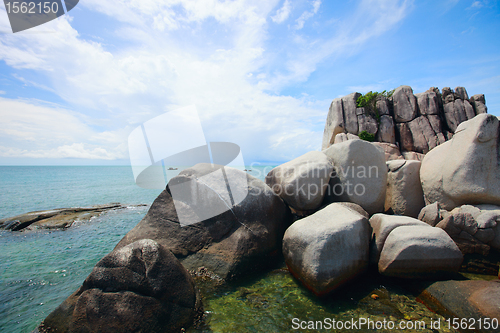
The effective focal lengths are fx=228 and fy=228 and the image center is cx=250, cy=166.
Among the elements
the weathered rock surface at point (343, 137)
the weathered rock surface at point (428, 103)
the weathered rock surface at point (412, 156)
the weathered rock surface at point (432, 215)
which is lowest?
the weathered rock surface at point (432, 215)

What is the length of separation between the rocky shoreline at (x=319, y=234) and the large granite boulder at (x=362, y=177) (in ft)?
0.09

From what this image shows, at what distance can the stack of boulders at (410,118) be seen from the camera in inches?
550

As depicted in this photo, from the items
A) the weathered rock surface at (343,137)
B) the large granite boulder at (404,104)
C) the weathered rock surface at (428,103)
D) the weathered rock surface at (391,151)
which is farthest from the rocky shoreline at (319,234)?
the weathered rock surface at (428,103)

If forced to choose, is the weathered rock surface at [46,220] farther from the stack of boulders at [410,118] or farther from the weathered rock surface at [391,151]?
the weathered rock surface at [391,151]

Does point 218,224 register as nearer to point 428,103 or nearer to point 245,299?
point 245,299

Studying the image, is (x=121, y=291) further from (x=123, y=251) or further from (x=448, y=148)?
(x=448, y=148)

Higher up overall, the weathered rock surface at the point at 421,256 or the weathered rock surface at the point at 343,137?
the weathered rock surface at the point at 343,137

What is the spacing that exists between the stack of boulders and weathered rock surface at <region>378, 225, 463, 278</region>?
426 inches

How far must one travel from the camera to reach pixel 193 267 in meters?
5.16

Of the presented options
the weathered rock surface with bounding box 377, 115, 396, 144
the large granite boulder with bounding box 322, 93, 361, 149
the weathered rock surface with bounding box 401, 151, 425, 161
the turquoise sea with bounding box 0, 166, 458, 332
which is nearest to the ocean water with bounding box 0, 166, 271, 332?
the turquoise sea with bounding box 0, 166, 458, 332

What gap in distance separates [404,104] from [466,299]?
14.3 metres

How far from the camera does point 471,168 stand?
5414 mm

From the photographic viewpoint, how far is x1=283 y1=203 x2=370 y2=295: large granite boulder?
4.15 metres

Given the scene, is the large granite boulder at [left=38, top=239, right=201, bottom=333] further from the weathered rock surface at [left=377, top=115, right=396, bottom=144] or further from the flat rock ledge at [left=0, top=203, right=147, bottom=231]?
the weathered rock surface at [left=377, top=115, right=396, bottom=144]
